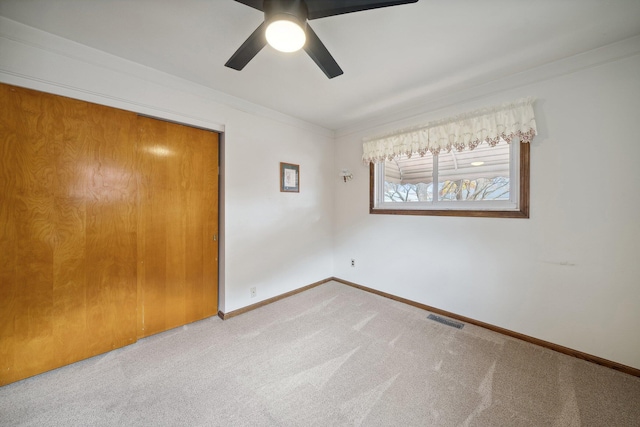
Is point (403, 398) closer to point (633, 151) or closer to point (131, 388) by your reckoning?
point (131, 388)

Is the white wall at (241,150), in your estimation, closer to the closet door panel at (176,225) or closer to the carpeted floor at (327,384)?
the closet door panel at (176,225)

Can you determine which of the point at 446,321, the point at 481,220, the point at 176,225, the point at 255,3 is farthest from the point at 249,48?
the point at 446,321

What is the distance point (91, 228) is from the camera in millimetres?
1925

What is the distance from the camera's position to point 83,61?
6.04 feet

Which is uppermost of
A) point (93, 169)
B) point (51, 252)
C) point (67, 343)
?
point (93, 169)

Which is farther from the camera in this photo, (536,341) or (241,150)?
(241,150)

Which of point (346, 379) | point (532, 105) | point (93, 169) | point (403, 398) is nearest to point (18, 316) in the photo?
point (93, 169)

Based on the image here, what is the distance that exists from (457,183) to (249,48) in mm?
2461

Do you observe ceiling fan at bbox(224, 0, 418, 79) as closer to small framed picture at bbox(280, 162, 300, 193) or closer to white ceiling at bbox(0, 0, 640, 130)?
white ceiling at bbox(0, 0, 640, 130)

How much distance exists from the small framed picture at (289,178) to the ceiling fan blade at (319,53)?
5.43 feet

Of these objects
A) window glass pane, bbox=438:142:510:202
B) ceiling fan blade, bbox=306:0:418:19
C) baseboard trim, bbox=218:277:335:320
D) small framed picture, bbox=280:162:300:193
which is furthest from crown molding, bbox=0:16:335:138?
window glass pane, bbox=438:142:510:202

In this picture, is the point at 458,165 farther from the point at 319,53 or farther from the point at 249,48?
the point at 249,48

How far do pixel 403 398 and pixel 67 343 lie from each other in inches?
99.6

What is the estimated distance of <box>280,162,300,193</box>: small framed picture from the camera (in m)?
3.19
